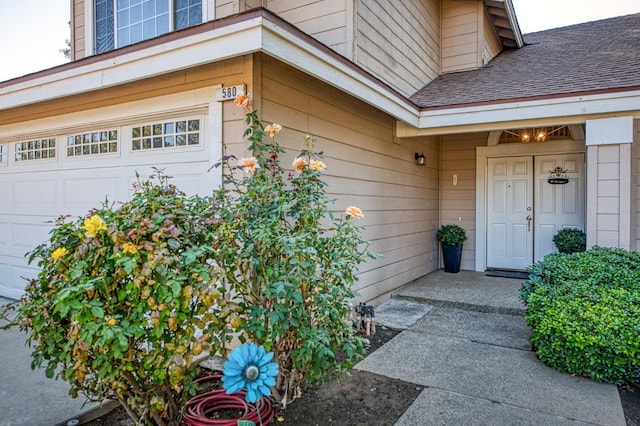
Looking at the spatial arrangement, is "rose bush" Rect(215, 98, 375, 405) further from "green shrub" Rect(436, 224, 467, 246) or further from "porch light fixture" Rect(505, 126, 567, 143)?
"porch light fixture" Rect(505, 126, 567, 143)

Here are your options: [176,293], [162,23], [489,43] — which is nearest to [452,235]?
[489,43]

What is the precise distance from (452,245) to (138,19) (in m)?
5.74

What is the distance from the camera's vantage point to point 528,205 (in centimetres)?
691

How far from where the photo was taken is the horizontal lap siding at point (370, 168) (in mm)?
3723

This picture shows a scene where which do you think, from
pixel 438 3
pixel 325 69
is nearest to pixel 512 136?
pixel 438 3

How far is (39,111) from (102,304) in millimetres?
4118

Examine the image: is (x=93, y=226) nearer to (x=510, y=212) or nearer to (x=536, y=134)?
(x=510, y=212)

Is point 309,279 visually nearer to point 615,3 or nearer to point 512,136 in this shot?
point 512,136

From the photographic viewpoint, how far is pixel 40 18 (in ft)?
32.5

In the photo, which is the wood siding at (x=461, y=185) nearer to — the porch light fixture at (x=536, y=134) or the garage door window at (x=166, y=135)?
the porch light fixture at (x=536, y=134)

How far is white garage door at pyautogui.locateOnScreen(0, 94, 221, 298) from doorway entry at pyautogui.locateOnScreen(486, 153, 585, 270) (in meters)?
5.37

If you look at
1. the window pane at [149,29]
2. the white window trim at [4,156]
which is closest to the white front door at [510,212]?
the window pane at [149,29]

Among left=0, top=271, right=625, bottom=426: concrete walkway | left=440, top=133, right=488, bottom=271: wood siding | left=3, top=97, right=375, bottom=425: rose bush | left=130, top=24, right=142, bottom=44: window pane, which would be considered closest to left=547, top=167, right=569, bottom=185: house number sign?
left=440, top=133, right=488, bottom=271: wood siding

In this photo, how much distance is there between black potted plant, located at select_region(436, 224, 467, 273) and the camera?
706 centimetres
